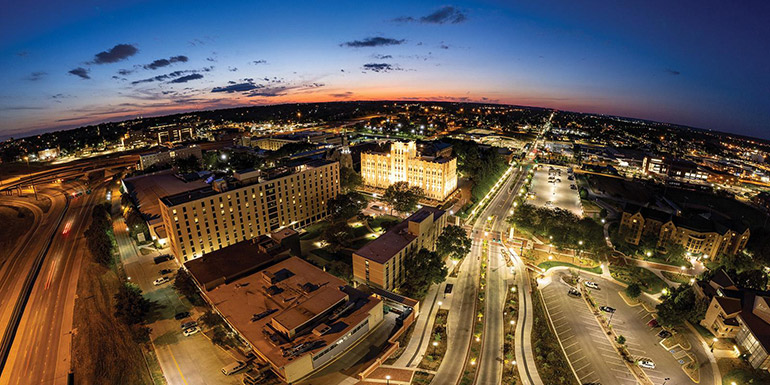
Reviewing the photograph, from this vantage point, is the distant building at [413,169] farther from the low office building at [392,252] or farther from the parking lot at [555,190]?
the low office building at [392,252]

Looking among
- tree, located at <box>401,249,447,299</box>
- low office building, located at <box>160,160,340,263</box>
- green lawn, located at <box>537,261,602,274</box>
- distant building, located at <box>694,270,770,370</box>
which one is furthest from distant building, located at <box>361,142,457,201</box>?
distant building, located at <box>694,270,770,370</box>

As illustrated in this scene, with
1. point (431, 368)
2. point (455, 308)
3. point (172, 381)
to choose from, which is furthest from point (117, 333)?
point (455, 308)

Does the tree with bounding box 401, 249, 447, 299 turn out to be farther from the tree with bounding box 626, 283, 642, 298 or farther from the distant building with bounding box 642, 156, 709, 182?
the distant building with bounding box 642, 156, 709, 182

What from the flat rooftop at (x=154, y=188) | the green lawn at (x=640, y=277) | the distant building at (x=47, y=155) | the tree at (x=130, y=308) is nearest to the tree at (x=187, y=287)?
the tree at (x=130, y=308)

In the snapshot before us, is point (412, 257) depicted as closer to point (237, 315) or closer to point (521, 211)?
point (237, 315)

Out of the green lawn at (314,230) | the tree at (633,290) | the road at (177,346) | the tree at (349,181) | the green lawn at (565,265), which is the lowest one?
the road at (177,346)
